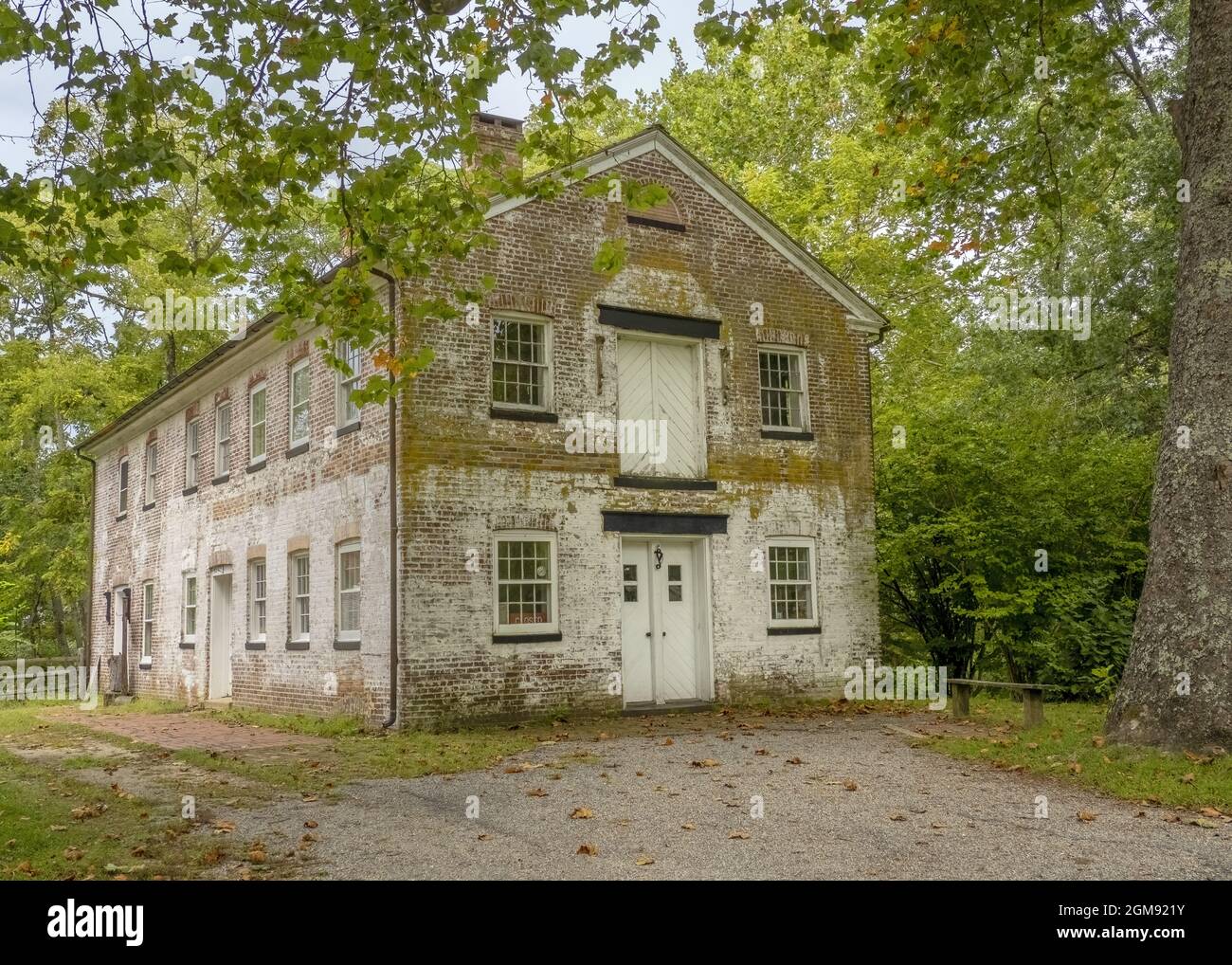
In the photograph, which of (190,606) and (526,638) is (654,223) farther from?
(190,606)

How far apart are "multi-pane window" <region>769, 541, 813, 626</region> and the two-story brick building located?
1.6 inches

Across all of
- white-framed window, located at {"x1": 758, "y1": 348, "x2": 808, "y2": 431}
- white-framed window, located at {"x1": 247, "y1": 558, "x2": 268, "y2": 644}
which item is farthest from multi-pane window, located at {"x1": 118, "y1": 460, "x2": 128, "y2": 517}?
white-framed window, located at {"x1": 758, "y1": 348, "x2": 808, "y2": 431}

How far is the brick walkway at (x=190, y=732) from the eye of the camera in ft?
49.6

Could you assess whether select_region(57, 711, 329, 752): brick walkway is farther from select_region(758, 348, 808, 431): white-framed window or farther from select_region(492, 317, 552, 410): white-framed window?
select_region(758, 348, 808, 431): white-framed window

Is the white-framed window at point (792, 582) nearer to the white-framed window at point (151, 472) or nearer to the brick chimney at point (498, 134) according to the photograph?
the brick chimney at point (498, 134)

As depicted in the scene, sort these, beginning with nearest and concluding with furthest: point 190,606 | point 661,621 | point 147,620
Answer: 1. point 661,621
2. point 190,606
3. point 147,620

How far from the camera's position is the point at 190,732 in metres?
17.3

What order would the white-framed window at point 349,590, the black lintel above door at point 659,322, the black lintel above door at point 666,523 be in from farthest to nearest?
the black lintel above door at point 659,322 < the black lintel above door at point 666,523 < the white-framed window at point 349,590

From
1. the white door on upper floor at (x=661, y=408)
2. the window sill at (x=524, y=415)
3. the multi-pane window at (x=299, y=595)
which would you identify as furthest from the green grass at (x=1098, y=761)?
the multi-pane window at (x=299, y=595)

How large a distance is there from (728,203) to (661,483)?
204 inches

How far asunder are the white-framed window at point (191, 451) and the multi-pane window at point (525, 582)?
10.7m

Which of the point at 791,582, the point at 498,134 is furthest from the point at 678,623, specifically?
the point at 498,134

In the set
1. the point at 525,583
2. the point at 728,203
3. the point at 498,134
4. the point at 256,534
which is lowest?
the point at 525,583

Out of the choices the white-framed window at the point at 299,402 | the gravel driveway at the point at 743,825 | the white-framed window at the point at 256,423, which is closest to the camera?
the gravel driveway at the point at 743,825
